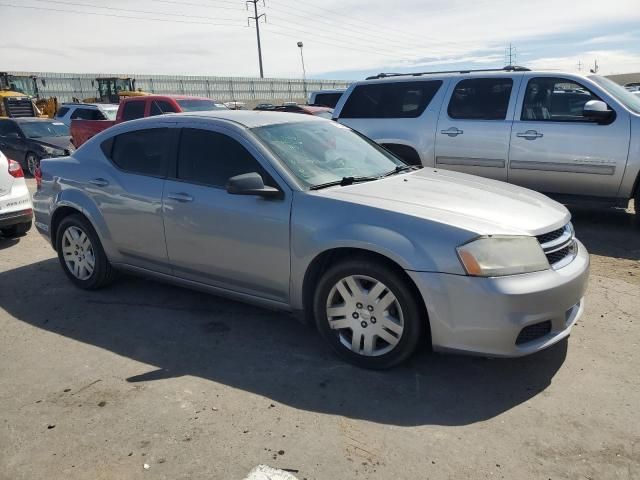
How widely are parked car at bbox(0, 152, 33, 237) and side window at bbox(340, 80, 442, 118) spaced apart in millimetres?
4524

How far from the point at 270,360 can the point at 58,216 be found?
9.30 ft

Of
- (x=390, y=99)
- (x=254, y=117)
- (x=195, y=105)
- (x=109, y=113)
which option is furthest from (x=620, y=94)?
(x=109, y=113)

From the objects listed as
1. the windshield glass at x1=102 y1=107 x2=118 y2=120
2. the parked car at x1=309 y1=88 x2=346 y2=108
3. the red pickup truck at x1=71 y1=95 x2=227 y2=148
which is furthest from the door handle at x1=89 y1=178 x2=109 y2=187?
the parked car at x1=309 y1=88 x2=346 y2=108

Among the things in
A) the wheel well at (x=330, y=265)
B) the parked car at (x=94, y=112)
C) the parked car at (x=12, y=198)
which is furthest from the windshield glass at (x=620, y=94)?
the parked car at (x=94, y=112)

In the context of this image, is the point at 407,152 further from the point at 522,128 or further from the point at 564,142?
the point at 564,142

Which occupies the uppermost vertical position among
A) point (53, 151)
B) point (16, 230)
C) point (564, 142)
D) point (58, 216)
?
point (564, 142)

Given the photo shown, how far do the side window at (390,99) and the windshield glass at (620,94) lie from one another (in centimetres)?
197

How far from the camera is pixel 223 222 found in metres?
3.99

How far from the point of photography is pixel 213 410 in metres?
3.15

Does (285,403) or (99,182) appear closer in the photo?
(285,403)

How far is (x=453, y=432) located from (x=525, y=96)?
5274mm

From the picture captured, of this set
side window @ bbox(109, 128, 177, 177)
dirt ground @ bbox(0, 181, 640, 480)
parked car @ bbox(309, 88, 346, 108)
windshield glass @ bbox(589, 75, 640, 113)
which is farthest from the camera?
parked car @ bbox(309, 88, 346, 108)

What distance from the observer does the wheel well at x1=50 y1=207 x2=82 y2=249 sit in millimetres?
5160

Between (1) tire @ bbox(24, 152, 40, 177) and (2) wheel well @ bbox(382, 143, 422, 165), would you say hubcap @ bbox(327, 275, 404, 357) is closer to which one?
(2) wheel well @ bbox(382, 143, 422, 165)
